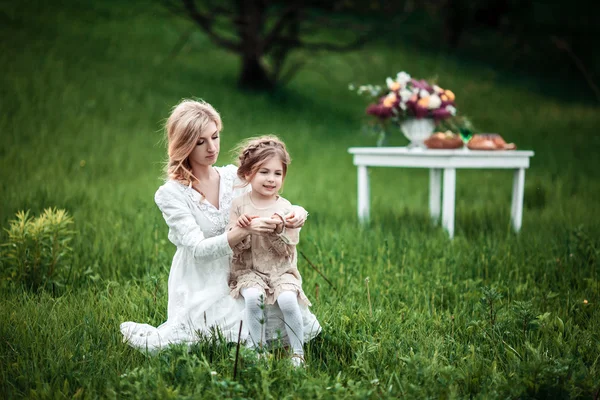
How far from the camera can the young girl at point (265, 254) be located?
10.5 feet

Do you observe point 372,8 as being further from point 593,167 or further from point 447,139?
point 447,139

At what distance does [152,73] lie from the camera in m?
14.1

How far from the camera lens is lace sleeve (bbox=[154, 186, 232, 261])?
10.4ft

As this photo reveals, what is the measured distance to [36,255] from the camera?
4.35 metres

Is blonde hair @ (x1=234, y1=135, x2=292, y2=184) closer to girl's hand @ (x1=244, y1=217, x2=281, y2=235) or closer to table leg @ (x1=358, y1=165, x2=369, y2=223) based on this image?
girl's hand @ (x1=244, y1=217, x2=281, y2=235)

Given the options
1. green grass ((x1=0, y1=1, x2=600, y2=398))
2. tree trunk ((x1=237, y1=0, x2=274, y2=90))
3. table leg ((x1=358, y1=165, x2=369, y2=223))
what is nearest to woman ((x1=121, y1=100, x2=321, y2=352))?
green grass ((x1=0, y1=1, x2=600, y2=398))

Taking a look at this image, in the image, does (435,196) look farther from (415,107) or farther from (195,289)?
(195,289)

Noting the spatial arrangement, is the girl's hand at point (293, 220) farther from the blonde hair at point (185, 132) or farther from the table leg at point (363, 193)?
the table leg at point (363, 193)

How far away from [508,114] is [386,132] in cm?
1072

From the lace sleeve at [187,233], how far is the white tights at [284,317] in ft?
0.87

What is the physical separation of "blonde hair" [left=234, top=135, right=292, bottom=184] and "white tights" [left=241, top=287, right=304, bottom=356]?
627 mm

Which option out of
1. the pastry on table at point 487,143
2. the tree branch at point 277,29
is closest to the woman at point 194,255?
the pastry on table at point 487,143

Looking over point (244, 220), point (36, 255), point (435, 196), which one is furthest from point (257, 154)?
point (435, 196)

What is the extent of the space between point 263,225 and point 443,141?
11.4 feet
